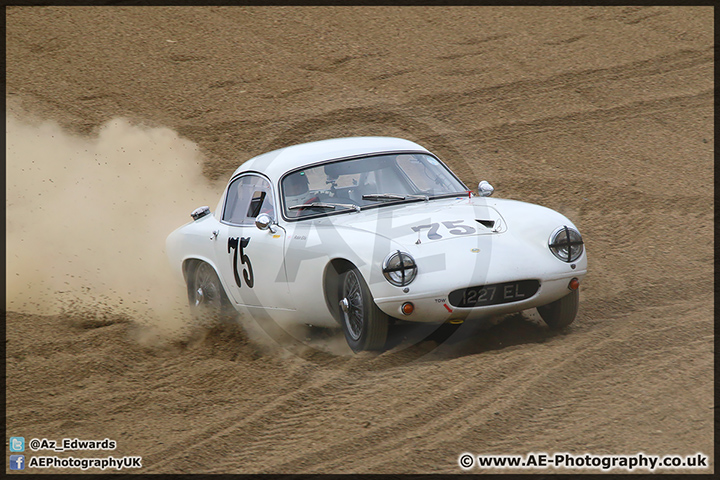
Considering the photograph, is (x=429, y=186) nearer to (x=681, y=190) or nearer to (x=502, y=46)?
(x=681, y=190)

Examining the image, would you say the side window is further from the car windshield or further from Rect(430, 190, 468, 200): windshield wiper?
Rect(430, 190, 468, 200): windshield wiper

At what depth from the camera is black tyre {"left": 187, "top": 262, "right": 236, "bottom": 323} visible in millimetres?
7344

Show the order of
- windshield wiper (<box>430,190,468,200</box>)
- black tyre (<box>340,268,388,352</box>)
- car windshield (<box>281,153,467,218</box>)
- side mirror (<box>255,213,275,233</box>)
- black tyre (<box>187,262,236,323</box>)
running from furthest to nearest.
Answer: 1. black tyre (<box>187,262,236,323</box>)
2. windshield wiper (<box>430,190,468,200</box>)
3. car windshield (<box>281,153,467,218</box>)
4. side mirror (<box>255,213,275,233</box>)
5. black tyre (<box>340,268,388,352</box>)

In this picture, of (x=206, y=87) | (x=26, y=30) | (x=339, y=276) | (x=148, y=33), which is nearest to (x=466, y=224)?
(x=339, y=276)

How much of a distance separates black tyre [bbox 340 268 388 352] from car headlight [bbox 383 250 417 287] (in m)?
0.24

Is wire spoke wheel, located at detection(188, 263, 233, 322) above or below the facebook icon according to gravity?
above

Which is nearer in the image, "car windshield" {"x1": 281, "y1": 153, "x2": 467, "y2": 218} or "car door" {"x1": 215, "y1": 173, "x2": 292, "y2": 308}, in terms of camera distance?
"car door" {"x1": 215, "y1": 173, "x2": 292, "y2": 308}

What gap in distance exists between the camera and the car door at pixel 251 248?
6.44 metres

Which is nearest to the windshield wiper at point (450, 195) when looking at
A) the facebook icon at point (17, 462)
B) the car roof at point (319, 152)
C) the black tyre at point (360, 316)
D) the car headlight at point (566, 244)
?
the car roof at point (319, 152)

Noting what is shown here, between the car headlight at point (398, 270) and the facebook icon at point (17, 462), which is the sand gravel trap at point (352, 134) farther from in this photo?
the car headlight at point (398, 270)

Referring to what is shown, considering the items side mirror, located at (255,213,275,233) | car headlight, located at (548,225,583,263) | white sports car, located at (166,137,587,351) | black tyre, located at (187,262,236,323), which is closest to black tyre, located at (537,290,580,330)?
white sports car, located at (166,137,587,351)

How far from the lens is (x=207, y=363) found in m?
6.25

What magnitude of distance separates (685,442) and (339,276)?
274 cm

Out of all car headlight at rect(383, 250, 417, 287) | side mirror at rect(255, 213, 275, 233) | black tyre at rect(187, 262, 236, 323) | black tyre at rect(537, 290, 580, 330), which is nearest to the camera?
car headlight at rect(383, 250, 417, 287)
